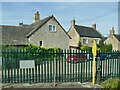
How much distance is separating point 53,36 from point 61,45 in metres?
2.15

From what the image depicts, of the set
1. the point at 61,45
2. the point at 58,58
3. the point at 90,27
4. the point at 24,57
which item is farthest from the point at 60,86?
the point at 90,27

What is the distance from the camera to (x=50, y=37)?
31844 mm

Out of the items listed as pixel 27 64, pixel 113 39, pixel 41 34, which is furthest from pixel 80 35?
pixel 27 64

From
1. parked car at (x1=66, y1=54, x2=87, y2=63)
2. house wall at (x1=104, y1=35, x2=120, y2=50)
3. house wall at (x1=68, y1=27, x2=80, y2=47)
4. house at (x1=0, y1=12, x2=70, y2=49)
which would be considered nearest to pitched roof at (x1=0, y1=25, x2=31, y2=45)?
house at (x1=0, y1=12, x2=70, y2=49)

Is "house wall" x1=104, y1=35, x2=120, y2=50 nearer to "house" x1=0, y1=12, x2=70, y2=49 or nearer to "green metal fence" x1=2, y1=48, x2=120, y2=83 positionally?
"house" x1=0, y1=12, x2=70, y2=49

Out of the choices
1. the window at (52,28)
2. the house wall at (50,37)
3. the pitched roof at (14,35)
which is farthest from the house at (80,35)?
the pitched roof at (14,35)

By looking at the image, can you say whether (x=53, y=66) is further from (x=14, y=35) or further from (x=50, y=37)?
(x=50, y=37)

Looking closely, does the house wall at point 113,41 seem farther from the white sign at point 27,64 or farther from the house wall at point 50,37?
the white sign at point 27,64

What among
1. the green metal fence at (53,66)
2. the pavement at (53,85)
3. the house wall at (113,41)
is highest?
the house wall at (113,41)

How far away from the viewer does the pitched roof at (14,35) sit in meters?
27.8

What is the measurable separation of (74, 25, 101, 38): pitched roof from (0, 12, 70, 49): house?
471 inches

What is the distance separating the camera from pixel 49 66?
9.57m

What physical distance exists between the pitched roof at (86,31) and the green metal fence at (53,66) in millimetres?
34765

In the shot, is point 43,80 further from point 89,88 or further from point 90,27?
point 90,27
